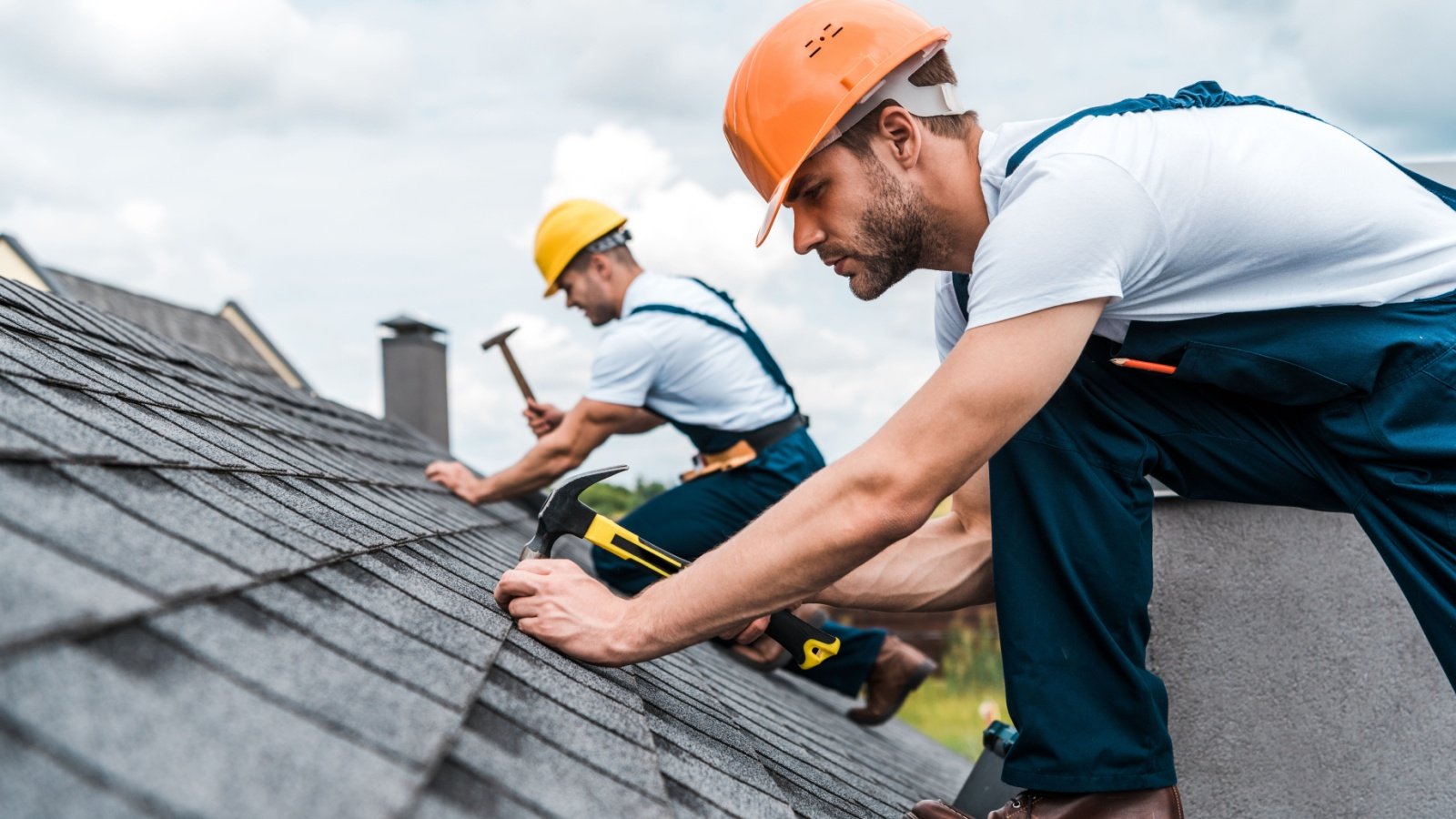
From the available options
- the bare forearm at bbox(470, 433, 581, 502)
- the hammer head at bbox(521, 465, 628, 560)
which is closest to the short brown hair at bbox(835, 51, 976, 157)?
the hammer head at bbox(521, 465, 628, 560)

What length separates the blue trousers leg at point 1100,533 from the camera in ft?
7.39

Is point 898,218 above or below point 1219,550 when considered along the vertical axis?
above

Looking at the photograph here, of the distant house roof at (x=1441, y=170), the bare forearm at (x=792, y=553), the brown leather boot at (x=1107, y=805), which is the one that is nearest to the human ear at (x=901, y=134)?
the bare forearm at (x=792, y=553)

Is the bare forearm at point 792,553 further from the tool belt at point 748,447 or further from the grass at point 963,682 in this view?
the grass at point 963,682

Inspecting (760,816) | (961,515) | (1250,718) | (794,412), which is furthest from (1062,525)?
(794,412)

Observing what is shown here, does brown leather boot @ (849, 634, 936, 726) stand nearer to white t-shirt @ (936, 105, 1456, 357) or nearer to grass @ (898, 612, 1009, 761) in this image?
white t-shirt @ (936, 105, 1456, 357)

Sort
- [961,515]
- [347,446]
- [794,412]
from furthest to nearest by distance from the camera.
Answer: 1. [794,412]
2. [347,446]
3. [961,515]

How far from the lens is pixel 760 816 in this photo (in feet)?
5.28

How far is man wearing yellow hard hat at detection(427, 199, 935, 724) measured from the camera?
482 centimetres

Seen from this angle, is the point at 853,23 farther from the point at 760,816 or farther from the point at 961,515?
the point at 760,816

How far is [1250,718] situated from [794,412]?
2.39 metres

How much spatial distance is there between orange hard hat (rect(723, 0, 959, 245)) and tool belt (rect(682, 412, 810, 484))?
8.40ft

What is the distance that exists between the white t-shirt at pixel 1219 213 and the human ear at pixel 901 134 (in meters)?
0.15

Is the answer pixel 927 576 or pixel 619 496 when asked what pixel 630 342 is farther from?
pixel 619 496
